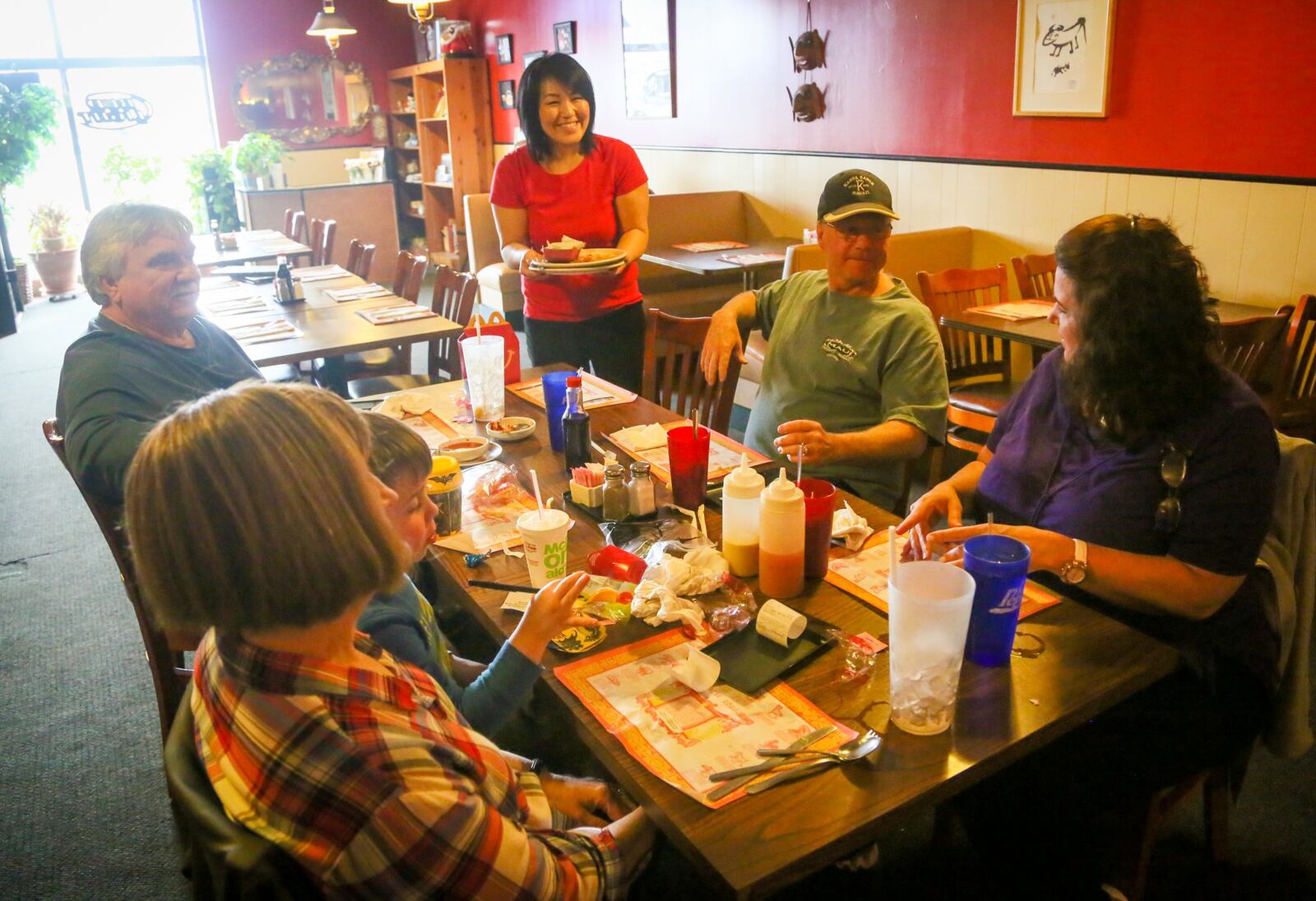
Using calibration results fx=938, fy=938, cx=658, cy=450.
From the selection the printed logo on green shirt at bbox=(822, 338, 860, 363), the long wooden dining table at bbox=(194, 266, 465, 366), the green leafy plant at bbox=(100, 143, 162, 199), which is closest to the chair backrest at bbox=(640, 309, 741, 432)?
the printed logo on green shirt at bbox=(822, 338, 860, 363)

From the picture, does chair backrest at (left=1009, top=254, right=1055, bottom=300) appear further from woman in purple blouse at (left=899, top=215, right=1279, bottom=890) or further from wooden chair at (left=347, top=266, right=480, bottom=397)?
woman in purple blouse at (left=899, top=215, right=1279, bottom=890)

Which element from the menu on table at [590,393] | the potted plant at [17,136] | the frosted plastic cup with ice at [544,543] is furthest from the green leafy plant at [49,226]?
the frosted plastic cup with ice at [544,543]

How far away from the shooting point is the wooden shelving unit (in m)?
8.20

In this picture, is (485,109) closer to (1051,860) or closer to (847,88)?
(847,88)

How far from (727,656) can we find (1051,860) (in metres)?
0.75

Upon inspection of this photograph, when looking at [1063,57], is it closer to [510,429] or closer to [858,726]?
[510,429]

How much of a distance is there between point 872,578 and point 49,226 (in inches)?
338

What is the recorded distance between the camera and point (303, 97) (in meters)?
9.05

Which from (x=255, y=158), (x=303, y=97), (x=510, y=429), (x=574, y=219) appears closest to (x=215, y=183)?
(x=255, y=158)

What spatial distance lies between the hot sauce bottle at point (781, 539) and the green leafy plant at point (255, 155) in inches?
309

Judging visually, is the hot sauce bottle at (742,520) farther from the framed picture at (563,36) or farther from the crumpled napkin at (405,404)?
the framed picture at (563,36)

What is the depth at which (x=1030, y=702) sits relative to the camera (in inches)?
43.7

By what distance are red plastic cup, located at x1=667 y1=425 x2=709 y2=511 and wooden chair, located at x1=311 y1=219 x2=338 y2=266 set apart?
4803mm

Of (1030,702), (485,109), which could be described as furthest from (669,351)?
(485,109)
